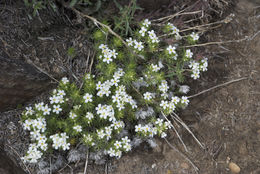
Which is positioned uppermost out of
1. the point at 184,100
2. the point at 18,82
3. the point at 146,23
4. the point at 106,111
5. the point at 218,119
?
the point at 146,23

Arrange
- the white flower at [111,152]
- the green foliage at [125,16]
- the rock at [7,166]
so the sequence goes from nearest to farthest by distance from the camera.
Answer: the rock at [7,166] < the white flower at [111,152] < the green foliage at [125,16]

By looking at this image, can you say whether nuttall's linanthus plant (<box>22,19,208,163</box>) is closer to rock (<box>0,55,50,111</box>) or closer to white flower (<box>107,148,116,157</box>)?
white flower (<box>107,148,116,157</box>)

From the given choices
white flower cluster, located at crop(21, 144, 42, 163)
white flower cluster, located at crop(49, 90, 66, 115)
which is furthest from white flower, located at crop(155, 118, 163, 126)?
white flower cluster, located at crop(21, 144, 42, 163)

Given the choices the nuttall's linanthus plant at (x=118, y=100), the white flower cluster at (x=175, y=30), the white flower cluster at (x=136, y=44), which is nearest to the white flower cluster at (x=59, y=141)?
the nuttall's linanthus plant at (x=118, y=100)

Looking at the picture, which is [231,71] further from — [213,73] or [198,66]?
[198,66]

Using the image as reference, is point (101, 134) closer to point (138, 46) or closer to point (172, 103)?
point (172, 103)

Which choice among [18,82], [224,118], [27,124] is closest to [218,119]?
[224,118]

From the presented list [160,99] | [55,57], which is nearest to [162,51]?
[160,99]

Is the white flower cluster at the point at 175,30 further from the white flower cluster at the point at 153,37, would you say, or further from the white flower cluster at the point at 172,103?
the white flower cluster at the point at 172,103
